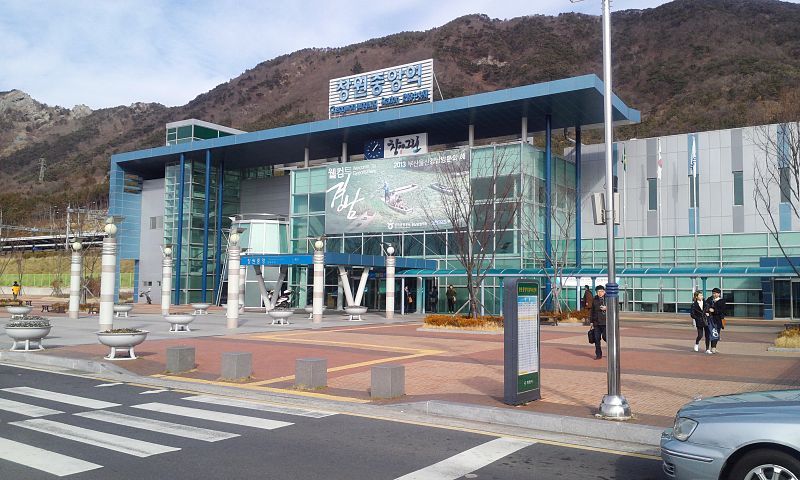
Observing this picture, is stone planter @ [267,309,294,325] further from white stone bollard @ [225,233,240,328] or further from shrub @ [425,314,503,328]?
shrub @ [425,314,503,328]

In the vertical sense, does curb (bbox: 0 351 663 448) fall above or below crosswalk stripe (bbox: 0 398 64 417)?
above

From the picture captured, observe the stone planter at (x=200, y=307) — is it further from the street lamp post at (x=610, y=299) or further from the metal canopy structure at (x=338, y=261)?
the street lamp post at (x=610, y=299)

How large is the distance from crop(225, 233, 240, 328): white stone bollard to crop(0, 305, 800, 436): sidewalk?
134 centimetres

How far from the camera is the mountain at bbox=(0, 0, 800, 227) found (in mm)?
88562

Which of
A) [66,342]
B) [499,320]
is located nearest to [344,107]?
[499,320]

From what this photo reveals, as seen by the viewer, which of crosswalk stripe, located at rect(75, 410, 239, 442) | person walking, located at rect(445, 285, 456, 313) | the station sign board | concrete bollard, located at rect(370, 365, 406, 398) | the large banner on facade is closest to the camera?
crosswalk stripe, located at rect(75, 410, 239, 442)

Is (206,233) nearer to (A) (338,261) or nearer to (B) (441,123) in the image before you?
(A) (338,261)

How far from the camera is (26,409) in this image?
414 inches

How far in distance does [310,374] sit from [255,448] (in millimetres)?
4329

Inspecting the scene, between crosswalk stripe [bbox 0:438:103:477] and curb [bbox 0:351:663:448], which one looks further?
curb [bbox 0:351:663:448]

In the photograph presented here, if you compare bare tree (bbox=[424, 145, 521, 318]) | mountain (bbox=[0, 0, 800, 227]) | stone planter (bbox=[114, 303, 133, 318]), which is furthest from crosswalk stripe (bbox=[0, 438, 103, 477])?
mountain (bbox=[0, 0, 800, 227])

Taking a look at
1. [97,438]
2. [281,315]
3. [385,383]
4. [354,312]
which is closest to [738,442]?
[385,383]

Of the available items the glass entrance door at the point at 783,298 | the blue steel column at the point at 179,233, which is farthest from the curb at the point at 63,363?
the glass entrance door at the point at 783,298

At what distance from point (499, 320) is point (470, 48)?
395 ft
